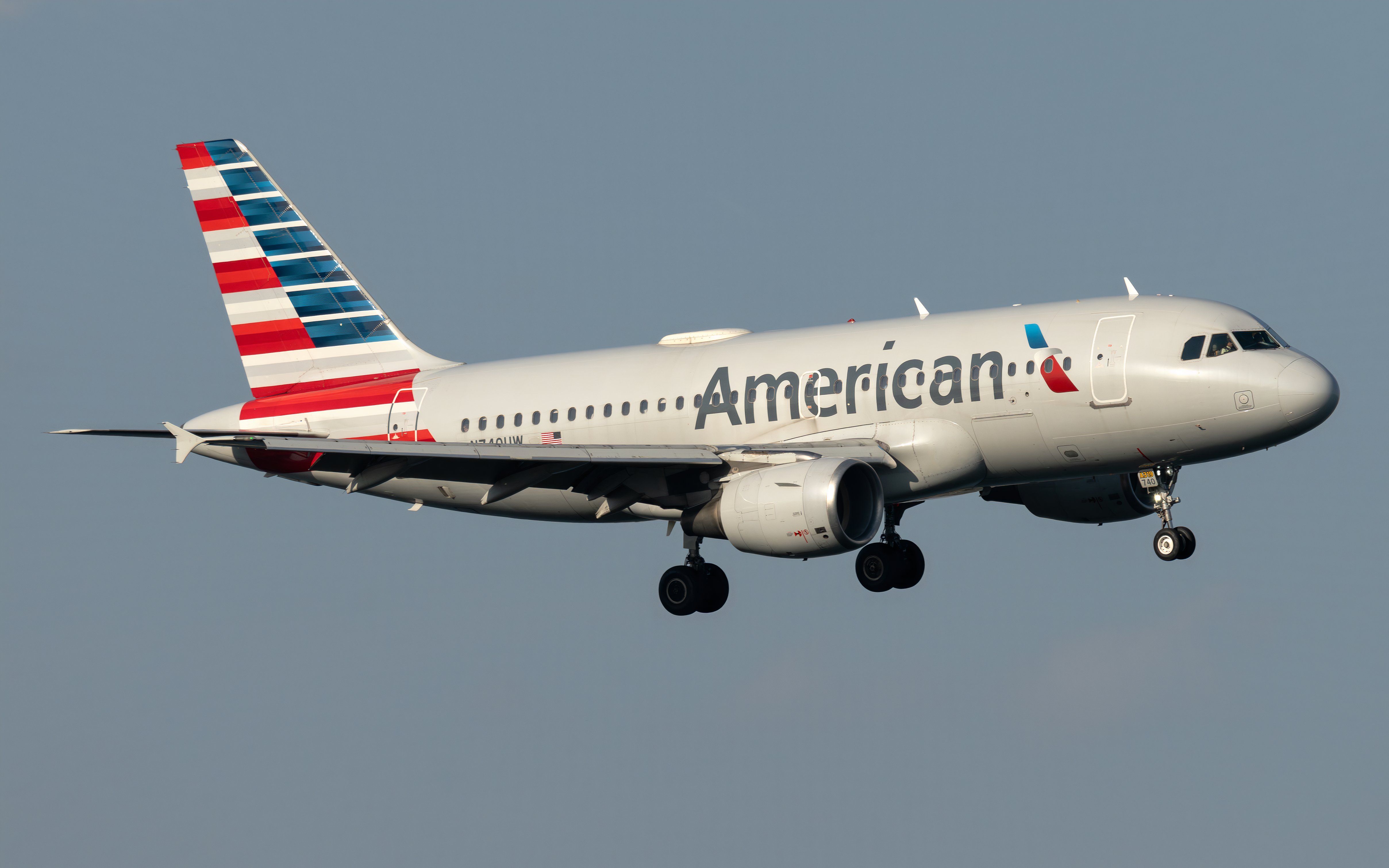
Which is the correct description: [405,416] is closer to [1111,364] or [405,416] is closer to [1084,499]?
[1084,499]

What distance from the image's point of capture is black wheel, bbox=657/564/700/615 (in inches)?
1357

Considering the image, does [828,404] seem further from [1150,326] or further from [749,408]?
[1150,326]

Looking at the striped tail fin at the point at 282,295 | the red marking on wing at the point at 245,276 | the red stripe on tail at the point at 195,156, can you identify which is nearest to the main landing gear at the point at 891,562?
the striped tail fin at the point at 282,295

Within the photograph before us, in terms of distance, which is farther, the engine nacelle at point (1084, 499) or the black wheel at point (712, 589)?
the engine nacelle at point (1084, 499)

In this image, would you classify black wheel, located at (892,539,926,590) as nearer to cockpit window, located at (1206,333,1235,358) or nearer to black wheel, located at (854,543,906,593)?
black wheel, located at (854,543,906,593)

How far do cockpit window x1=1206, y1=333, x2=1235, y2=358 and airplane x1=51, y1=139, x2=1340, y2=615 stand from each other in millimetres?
32

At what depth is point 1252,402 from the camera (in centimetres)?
3038

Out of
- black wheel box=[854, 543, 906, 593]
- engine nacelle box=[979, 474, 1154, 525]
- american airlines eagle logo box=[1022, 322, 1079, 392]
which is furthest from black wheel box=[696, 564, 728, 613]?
american airlines eagle logo box=[1022, 322, 1079, 392]

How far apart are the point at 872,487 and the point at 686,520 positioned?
4044 millimetres

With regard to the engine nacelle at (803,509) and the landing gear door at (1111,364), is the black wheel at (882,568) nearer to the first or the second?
the engine nacelle at (803,509)

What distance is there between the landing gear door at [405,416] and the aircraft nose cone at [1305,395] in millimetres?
19334

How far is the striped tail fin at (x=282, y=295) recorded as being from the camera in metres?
40.7

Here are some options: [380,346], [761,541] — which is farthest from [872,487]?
[380,346]

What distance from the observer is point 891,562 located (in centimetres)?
3709
